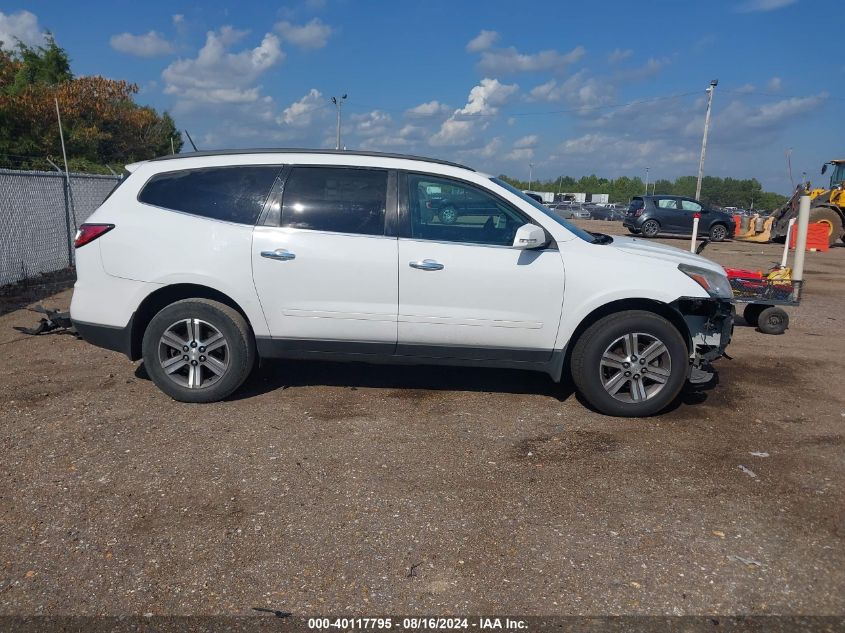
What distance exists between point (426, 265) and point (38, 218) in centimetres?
837

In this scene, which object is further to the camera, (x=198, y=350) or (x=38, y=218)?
(x=38, y=218)

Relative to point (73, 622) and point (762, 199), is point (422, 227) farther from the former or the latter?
point (762, 199)

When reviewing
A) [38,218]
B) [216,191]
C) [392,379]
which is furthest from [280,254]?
[38,218]

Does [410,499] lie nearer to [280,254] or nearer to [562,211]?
[280,254]

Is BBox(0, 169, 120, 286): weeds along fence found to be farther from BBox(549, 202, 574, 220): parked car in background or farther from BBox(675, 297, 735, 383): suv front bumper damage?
BBox(675, 297, 735, 383): suv front bumper damage

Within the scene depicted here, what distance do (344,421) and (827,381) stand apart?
4540mm

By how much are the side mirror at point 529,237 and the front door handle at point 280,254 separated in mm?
1612

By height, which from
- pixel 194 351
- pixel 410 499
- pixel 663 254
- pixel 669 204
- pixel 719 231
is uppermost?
pixel 669 204

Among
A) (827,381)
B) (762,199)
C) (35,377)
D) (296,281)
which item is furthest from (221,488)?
(762,199)

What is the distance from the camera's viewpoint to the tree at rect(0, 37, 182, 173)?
26.9 metres

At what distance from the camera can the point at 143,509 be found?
3439 mm

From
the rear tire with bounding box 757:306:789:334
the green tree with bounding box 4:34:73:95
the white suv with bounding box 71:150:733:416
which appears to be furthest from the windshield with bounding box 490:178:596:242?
the green tree with bounding box 4:34:73:95

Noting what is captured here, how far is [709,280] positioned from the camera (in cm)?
493

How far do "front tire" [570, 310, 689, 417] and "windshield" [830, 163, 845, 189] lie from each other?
2501cm
